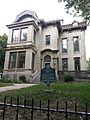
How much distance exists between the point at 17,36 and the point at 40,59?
611 cm

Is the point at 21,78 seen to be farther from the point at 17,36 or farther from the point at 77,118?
the point at 77,118

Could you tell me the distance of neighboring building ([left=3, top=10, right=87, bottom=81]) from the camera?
88.4ft

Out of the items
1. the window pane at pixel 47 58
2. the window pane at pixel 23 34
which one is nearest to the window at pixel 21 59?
the window pane at pixel 23 34

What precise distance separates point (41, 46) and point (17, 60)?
621 cm

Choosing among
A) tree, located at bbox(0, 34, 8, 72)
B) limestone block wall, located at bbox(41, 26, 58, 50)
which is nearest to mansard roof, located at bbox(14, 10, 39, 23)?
limestone block wall, located at bbox(41, 26, 58, 50)

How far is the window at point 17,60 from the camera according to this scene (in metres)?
27.0

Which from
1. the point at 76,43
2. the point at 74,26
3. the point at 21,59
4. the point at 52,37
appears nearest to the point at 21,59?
the point at 21,59

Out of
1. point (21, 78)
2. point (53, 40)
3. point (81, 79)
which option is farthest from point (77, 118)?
point (53, 40)

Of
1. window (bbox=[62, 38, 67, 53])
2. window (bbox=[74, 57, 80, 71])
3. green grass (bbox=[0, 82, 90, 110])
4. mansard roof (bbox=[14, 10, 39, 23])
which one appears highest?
mansard roof (bbox=[14, 10, 39, 23])

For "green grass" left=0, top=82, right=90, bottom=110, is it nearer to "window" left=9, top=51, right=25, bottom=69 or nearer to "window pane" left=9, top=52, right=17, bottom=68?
"window" left=9, top=51, right=25, bottom=69

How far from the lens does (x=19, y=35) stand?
1142 inches

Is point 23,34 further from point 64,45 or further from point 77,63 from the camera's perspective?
point 77,63

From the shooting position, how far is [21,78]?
82.5ft

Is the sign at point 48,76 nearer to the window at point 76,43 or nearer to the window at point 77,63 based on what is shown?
the window at point 77,63
